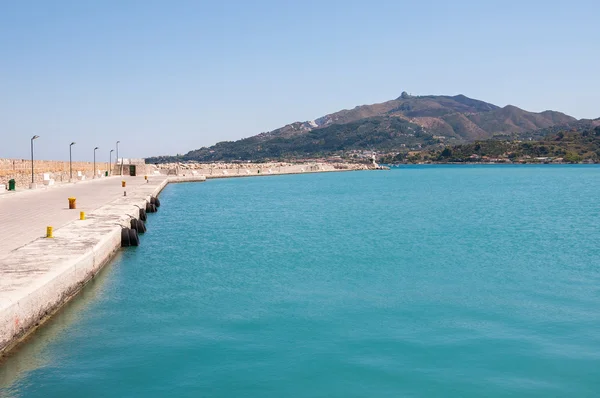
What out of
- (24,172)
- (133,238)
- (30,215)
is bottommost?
(133,238)

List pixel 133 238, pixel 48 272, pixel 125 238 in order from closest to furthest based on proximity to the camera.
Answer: pixel 48 272 < pixel 125 238 < pixel 133 238

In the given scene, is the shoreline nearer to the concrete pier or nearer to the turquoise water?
the concrete pier

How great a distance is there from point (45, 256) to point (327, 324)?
22.8 ft

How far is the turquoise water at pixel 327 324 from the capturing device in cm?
1002

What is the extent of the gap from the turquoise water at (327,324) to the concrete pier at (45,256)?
0.50m

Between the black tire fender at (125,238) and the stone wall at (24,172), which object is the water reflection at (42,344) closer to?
the black tire fender at (125,238)

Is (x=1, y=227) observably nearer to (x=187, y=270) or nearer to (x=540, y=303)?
(x=187, y=270)

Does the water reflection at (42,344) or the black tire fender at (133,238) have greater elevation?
the black tire fender at (133,238)

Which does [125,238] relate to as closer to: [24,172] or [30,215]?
[30,215]

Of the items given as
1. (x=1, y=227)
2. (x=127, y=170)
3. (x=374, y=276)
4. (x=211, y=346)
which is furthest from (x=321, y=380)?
(x=127, y=170)

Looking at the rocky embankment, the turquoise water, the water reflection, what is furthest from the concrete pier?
the rocky embankment

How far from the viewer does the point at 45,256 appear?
48.1 feet

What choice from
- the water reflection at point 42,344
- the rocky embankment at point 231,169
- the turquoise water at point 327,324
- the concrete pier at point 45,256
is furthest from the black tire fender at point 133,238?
the rocky embankment at point 231,169

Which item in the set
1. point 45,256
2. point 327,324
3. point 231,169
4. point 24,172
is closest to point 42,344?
point 45,256
